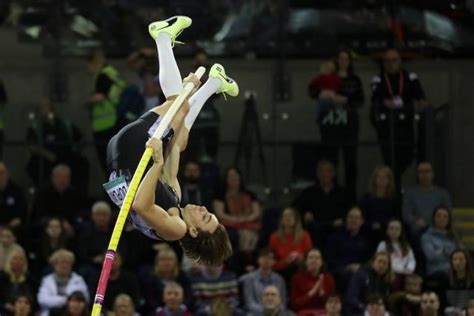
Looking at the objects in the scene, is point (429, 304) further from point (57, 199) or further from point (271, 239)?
point (57, 199)

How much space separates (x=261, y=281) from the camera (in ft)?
57.7

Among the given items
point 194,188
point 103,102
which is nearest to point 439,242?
point 194,188

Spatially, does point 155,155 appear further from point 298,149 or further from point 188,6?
point 188,6

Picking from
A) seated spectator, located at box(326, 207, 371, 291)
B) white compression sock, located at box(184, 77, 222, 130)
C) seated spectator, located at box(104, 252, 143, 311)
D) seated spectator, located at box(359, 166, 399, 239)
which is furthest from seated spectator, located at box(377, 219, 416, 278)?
white compression sock, located at box(184, 77, 222, 130)

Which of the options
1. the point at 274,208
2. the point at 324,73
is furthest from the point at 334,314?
the point at 324,73

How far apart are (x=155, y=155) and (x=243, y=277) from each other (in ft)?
16.3

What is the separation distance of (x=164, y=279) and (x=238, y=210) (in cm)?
145

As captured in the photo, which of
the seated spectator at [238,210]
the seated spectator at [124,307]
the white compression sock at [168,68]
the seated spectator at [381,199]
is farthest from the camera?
the seated spectator at [381,199]

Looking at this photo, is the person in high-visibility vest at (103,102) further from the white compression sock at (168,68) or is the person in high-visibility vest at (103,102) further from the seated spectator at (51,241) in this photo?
the white compression sock at (168,68)

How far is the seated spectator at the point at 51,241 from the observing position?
58.9ft

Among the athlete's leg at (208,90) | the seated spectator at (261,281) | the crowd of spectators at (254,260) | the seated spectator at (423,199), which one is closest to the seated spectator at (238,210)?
the crowd of spectators at (254,260)

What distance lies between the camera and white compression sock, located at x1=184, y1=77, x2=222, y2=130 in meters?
13.9

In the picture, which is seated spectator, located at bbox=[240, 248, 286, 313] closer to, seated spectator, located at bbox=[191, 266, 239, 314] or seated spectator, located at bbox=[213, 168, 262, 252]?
seated spectator, located at bbox=[191, 266, 239, 314]

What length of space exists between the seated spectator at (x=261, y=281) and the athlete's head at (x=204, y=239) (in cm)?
408
